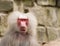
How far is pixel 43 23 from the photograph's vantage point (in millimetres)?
3207

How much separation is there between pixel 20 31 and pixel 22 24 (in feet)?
0.29

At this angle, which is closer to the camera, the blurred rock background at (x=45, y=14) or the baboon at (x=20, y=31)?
the baboon at (x=20, y=31)

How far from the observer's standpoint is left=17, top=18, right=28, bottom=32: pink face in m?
2.32

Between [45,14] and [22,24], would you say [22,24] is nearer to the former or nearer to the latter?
[22,24]

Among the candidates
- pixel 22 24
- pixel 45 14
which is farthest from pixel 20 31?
pixel 45 14

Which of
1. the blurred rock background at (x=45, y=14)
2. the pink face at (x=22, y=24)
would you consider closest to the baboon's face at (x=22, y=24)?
the pink face at (x=22, y=24)

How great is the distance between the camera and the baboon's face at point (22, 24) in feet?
7.61

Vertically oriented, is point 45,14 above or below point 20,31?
above

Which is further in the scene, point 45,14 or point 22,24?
point 45,14

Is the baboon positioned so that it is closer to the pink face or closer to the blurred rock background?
the pink face

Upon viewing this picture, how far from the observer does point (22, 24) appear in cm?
233

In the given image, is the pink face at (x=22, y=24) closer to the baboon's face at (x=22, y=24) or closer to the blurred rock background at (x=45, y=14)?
the baboon's face at (x=22, y=24)

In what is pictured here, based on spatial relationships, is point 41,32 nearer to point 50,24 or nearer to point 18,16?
point 50,24

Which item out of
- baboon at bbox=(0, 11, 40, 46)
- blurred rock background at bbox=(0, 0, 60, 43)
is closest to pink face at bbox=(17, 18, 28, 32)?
baboon at bbox=(0, 11, 40, 46)
